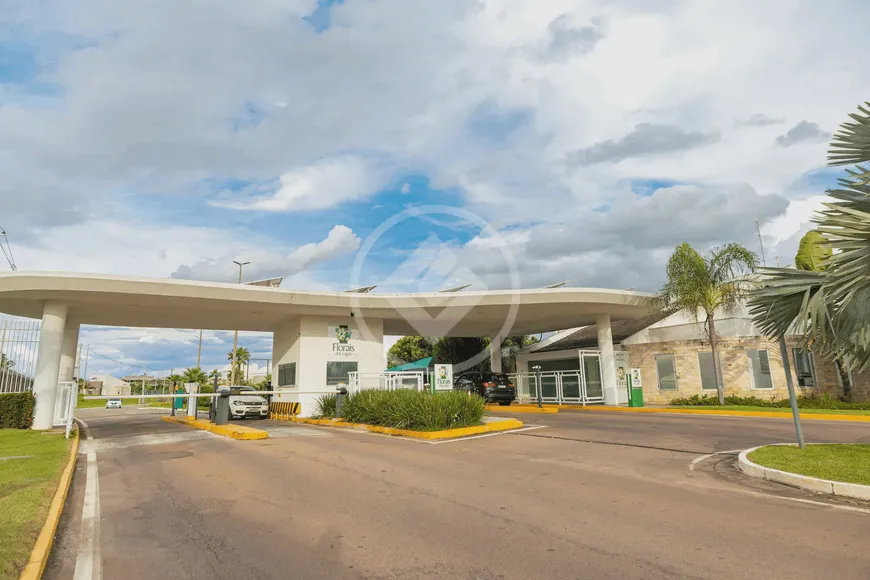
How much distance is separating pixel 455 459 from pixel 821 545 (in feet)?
20.6

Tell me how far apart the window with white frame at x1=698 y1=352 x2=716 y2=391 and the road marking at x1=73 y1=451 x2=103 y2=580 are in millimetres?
23823

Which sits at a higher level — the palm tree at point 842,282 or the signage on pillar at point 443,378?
the palm tree at point 842,282

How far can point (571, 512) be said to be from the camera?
19.4 ft

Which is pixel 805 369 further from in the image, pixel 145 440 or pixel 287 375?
pixel 145 440

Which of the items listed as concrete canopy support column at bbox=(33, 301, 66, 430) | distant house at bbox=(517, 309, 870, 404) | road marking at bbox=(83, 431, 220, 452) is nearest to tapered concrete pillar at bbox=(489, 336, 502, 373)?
distant house at bbox=(517, 309, 870, 404)

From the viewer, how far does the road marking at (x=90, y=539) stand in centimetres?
447

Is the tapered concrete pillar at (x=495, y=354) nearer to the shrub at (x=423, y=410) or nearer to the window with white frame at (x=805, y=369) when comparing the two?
the window with white frame at (x=805, y=369)

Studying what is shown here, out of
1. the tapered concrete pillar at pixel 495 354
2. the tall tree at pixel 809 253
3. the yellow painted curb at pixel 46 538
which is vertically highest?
the tall tree at pixel 809 253

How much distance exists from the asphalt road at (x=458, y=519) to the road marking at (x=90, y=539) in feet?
0.16

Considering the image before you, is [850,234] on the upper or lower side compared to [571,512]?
upper

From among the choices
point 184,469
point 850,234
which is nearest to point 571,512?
point 850,234

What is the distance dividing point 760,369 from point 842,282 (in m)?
17.9

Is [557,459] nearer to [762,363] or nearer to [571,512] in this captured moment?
[571,512]

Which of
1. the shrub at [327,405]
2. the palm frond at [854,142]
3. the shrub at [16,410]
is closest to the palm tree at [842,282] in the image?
the palm frond at [854,142]
